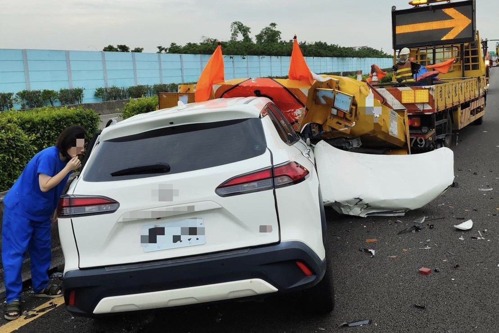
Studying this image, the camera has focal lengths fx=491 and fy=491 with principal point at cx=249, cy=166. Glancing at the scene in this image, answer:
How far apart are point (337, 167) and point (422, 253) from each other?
1472mm

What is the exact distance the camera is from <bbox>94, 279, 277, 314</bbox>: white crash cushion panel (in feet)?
9.19

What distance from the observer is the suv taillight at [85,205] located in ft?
9.39

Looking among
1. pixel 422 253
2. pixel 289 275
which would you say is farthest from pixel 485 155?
pixel 289 275

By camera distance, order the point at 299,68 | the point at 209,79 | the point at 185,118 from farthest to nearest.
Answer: the point at 209,79 < the point at 299,68 < the point at 185,118

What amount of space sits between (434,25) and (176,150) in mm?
10167

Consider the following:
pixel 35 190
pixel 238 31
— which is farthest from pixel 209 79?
pixel 238 31

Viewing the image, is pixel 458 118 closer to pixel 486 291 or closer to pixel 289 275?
pixel 486 291

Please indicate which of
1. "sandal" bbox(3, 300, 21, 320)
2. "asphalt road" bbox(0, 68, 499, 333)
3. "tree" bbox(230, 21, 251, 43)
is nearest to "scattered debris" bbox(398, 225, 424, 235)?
"asphalt road" bbox(0, 68, 499, 333)

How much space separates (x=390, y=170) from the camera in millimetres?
5773

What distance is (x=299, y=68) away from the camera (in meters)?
5.93

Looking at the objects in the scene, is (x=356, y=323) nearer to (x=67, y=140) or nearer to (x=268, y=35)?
(x=67, y=140)

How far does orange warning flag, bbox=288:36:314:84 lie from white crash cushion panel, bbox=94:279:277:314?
11.8 feet

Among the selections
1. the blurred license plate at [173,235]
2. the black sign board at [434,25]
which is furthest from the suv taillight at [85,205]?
the black sign board at [434,25]

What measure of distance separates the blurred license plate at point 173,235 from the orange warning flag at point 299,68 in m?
3.50
